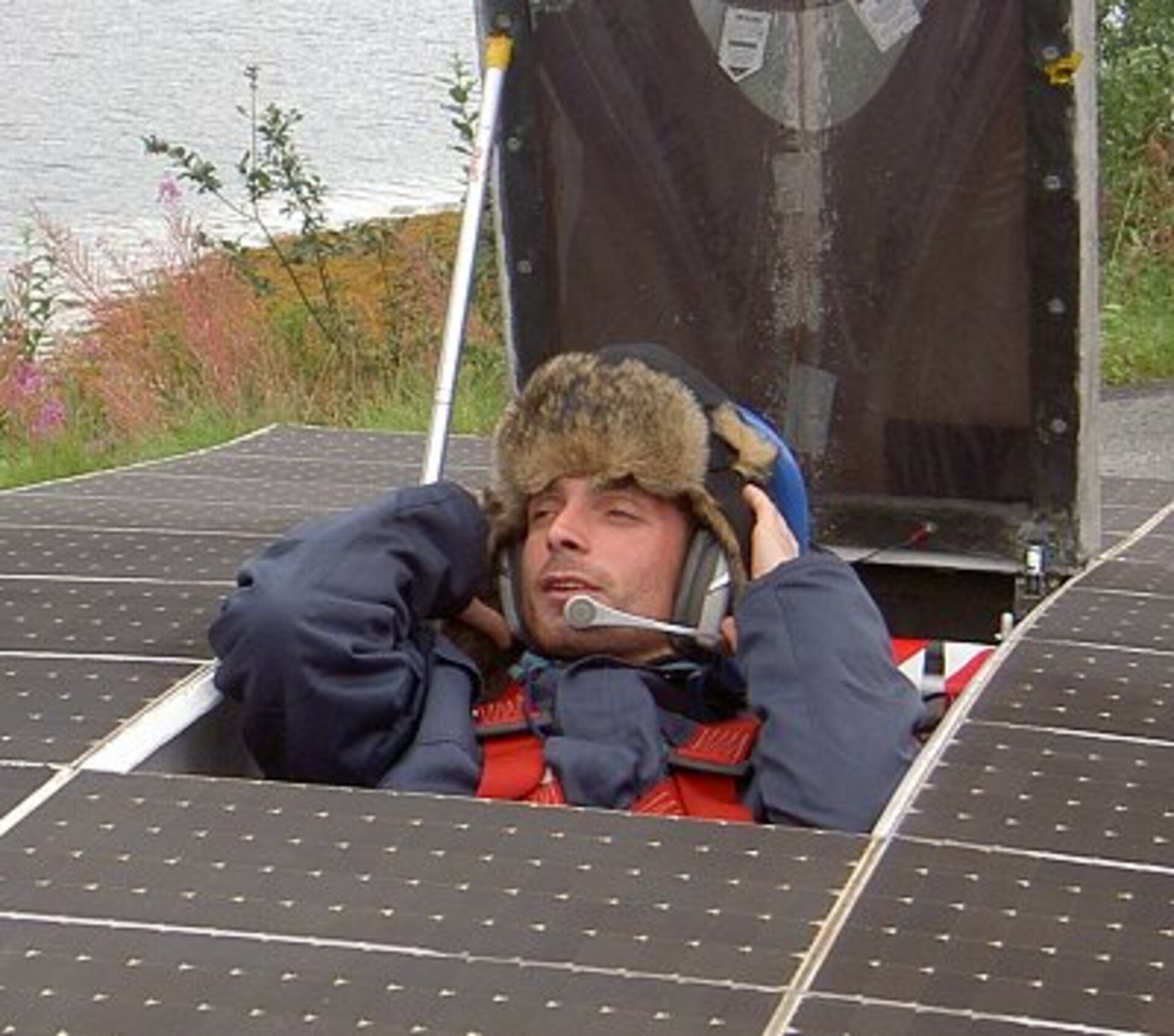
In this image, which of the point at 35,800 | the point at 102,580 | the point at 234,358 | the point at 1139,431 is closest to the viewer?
the point at 35,800

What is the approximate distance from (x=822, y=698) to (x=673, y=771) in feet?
0.76

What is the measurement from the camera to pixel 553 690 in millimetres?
4004

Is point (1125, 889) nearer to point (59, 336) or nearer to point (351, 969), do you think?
point (351, 969)

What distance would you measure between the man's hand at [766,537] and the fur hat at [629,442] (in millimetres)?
15

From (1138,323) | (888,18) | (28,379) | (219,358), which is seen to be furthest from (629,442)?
(1138,323)

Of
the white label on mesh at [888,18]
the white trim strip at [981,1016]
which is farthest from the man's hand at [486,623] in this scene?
the white trim strip at [981,1016]

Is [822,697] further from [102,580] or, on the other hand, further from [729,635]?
[102,580]

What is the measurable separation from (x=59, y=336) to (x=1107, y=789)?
302 inches

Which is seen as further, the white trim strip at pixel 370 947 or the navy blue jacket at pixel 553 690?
the navy blue jacket at pixel 553 690

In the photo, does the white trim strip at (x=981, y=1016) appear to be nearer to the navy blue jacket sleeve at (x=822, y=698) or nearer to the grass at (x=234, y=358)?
the navy blue jacket sleeve at (x=822, y=698)

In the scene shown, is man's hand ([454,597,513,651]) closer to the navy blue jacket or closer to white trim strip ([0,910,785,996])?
the navy blue jacket

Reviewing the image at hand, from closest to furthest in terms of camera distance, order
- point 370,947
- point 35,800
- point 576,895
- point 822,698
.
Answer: point 370,947
point 576,895
point 35,800
point 822,698

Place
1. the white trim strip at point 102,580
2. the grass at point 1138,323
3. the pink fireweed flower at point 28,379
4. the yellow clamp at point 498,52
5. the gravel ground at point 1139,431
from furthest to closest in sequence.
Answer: the grass at point 1138,323 → the pink fireweed flower at point 28,379 → the gravel ground at point 1139,431 → the yellow clamp at point 498,52 → the white trim strip at point 102,580

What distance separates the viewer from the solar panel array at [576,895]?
2.80m
